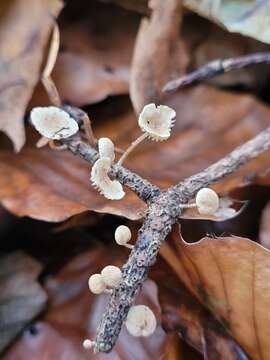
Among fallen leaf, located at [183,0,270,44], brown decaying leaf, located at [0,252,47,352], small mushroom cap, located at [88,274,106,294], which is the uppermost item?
fallen leaf, located at [183,0,270,44]

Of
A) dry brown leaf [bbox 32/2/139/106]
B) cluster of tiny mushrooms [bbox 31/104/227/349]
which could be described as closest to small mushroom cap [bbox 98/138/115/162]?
cluster of tiny mushrooms [bbox 31/104/227/349]

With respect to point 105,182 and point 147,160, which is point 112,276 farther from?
point 147,160

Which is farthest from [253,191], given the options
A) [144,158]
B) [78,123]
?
[78,123]

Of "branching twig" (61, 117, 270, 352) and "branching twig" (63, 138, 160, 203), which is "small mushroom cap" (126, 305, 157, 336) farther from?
"branching twig" (63, 138, 160, 203)

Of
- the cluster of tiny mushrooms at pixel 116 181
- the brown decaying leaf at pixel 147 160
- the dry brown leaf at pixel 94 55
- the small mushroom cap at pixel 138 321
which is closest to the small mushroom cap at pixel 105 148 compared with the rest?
the cluster of tiny mushrooms at pixel 116 181

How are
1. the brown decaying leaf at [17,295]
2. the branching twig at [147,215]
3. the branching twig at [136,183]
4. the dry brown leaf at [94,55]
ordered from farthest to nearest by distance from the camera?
the dry brown leaf at [94,55] < the brown decaying leaf at [17,295] < the branching twig at [136,183] < the branching twig at [147,215]

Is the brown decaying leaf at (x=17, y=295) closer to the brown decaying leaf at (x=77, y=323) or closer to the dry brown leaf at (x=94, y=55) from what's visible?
the brown decaying leaf at (x=77, y=323)
